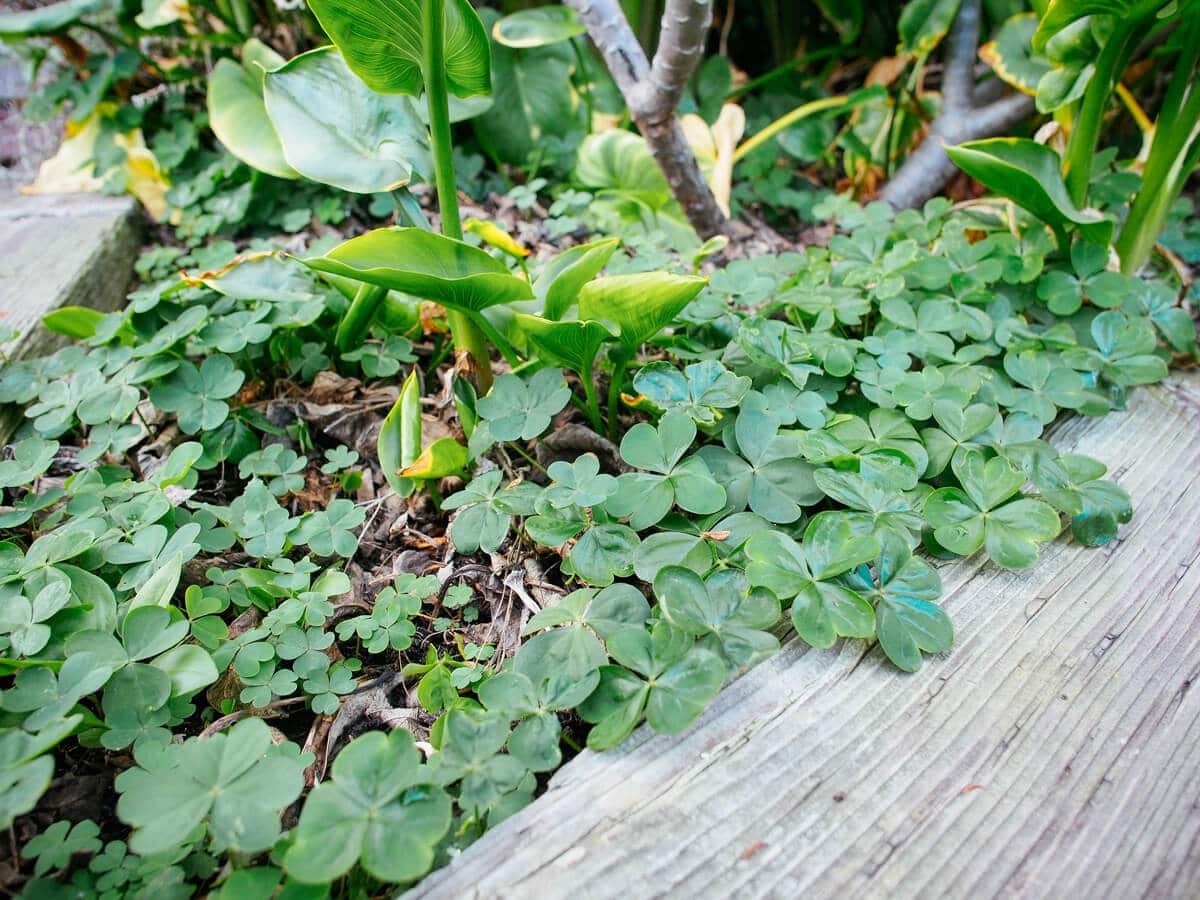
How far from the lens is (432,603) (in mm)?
1163

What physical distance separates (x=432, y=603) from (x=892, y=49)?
2.25 metres

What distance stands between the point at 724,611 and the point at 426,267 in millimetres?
615

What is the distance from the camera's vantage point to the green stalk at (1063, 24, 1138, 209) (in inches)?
55.4

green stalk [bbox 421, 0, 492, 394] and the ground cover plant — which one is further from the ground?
green stalk [bbox 421, 0, 492, 394]

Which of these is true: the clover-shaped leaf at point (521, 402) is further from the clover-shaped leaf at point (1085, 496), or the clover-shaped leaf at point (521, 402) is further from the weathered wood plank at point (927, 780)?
the clover-shaped leaf at point (1085, 496)

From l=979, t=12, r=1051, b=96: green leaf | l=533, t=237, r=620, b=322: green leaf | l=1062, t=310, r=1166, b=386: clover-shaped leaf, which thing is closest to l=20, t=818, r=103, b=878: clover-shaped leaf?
l=533, t=237, r=620, b=322: green leaf

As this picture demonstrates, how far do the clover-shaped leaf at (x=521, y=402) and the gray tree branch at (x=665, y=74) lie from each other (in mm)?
823

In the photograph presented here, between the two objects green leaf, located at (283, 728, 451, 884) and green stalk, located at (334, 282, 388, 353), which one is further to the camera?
green stalk, located at (334, 282, 388, 353)

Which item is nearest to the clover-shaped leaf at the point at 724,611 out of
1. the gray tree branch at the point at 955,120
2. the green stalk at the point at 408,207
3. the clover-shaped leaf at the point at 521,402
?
the clover-shaped leaf at the point at 521,402

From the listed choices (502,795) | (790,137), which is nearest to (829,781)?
(502,795)

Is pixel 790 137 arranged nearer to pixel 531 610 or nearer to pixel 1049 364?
pixel 1049 364

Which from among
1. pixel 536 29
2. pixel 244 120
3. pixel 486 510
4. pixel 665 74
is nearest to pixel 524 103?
pixel 536 29

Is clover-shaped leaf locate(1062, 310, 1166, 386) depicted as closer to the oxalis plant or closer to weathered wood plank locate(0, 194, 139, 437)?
the oxalis plant

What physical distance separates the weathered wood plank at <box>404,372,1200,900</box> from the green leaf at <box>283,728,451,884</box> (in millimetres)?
48
